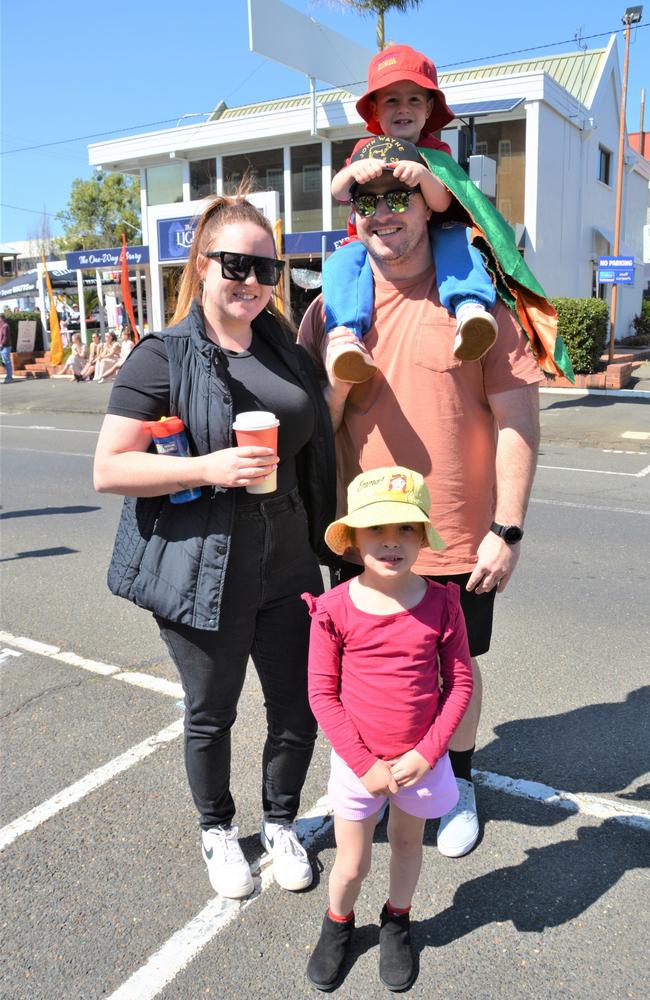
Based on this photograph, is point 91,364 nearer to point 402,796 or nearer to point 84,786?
point 84,786

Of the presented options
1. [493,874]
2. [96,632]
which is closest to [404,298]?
[493,874]

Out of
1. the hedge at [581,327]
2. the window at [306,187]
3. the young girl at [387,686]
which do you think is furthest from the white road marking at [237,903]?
the window at [306,187]

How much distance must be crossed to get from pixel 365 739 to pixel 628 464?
9247 millimetres

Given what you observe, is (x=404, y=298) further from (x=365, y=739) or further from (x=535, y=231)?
(x=535, y=231)

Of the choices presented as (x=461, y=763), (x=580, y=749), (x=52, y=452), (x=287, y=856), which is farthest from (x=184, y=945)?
(x=52, y=452)

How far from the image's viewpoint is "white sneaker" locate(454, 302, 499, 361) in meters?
2.25

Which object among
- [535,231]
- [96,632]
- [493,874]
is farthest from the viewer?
[535,231]

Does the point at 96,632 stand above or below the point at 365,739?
below

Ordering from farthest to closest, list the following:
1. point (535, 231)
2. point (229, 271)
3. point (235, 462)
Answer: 1. point (535, 231)
2. point (229, 271)
3. point (235, 462)

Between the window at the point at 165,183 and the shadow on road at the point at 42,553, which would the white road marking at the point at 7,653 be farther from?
the window at the point at 165,183

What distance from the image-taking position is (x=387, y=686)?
6.71 feet

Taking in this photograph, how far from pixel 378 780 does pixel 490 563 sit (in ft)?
2.43

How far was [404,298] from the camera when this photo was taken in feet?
8.22

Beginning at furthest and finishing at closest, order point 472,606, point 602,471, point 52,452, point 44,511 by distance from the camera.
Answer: point 52,452
point 602,471
point 44,511
point 472,606
